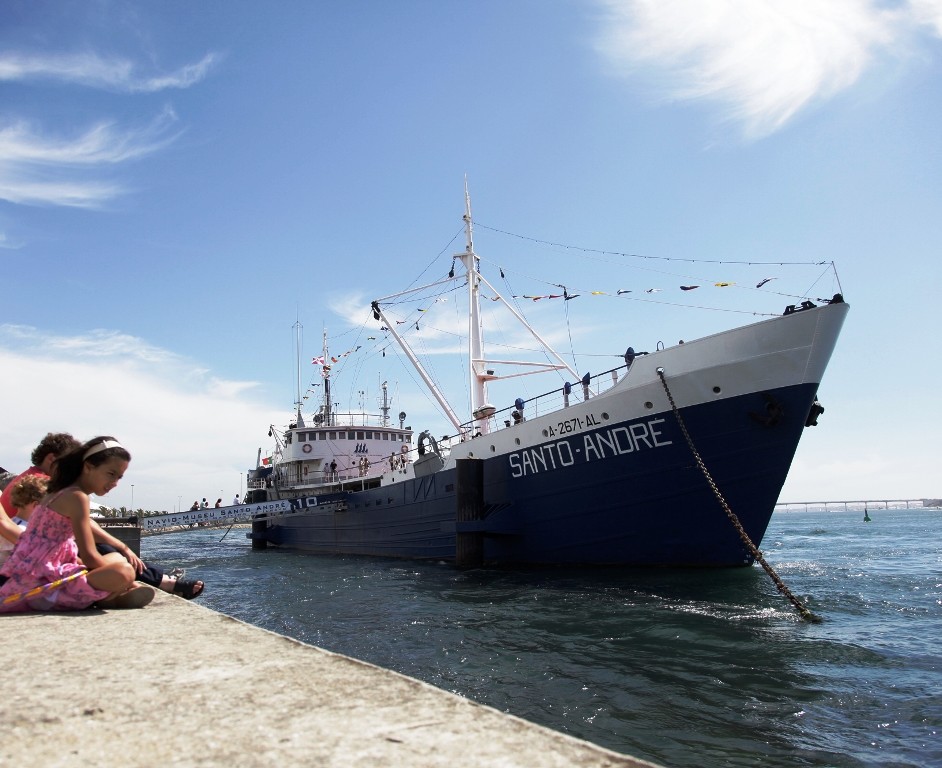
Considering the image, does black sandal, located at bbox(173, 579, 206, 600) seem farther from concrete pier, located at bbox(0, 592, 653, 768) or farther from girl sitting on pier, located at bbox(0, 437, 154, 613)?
concrete pier, located at bbox(0, 592, 653, 768)

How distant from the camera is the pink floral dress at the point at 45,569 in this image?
3.95m

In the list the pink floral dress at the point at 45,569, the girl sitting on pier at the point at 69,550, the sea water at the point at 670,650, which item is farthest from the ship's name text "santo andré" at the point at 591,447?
the pink floral dress at the point at 45,569

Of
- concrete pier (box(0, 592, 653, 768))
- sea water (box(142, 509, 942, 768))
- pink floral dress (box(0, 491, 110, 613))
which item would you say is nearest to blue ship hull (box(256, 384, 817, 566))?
sea water (box(142, 509, 942, 768))

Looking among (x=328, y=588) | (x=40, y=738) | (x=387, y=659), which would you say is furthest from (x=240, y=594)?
(x=40, y=738)

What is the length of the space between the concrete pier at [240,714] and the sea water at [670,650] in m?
3.13

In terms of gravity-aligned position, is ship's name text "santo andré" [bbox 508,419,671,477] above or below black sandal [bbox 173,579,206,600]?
above

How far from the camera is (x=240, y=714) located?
2.07 metres

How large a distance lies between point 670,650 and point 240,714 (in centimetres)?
644

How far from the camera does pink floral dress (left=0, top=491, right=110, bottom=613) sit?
155 inches

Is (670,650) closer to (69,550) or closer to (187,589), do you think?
(187,589)

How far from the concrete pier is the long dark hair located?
3.49 ft

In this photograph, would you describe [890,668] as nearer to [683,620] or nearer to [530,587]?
[683,620]

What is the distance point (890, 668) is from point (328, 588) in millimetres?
10385

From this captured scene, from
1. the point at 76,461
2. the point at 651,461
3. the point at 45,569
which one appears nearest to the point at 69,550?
the point at 45,569
